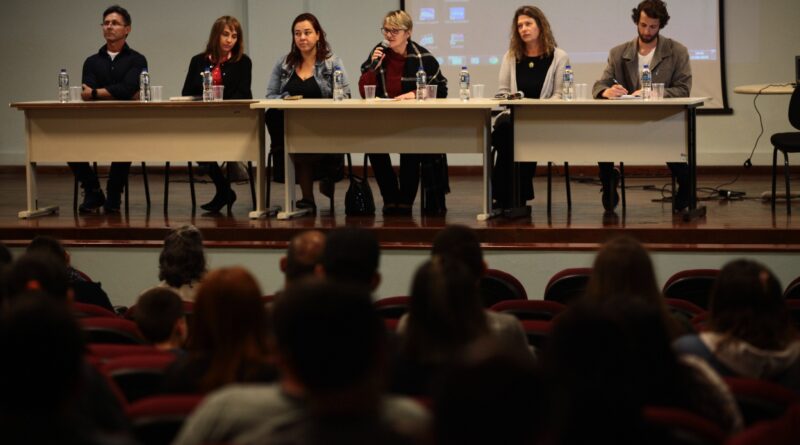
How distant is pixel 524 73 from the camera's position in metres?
6.85

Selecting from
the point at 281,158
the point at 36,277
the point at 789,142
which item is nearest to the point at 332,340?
the point at 36,277

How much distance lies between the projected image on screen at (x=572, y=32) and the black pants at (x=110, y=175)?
410cm

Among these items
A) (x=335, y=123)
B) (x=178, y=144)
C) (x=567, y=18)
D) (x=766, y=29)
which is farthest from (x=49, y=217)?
(x=766, y=29)

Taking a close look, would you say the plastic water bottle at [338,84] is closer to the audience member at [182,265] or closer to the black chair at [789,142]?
the audience member at [182,265]

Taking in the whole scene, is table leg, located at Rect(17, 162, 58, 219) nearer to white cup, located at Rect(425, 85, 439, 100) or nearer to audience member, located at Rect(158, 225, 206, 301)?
white cup, located at Rect(425, 85, 439, 100)

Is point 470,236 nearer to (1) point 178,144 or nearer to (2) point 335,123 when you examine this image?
(2) point 335,123

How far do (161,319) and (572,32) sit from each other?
25.4 ft

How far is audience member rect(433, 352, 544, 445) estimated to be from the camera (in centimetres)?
148

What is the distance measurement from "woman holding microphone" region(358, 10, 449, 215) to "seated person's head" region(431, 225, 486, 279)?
3.29 metres

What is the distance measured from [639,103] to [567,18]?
13.4ft

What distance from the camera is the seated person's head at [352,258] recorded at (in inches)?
124

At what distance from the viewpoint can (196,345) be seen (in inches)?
101

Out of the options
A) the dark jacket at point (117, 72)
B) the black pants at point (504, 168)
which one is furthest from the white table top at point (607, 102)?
the dark jacket at point (117, 72)

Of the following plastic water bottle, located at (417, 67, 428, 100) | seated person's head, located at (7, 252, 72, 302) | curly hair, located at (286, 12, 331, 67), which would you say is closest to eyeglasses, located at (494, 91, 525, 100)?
plastic water bottle, located at (417, 67, 428, 100)
